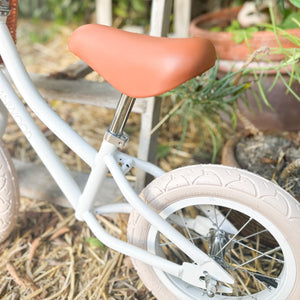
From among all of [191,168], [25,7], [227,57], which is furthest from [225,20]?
[25,7]

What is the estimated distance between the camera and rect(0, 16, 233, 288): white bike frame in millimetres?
698

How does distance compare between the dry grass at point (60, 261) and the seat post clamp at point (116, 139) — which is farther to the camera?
the dry grass at point (60, 261)

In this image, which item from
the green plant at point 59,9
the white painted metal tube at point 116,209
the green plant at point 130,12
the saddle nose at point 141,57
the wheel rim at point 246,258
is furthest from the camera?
the green plant at point 59,9

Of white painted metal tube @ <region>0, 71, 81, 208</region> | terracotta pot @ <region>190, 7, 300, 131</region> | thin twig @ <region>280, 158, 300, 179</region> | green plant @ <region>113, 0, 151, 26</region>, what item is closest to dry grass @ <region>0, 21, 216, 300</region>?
white painted metal tube @ <region>0, 71, 81, 208</region>

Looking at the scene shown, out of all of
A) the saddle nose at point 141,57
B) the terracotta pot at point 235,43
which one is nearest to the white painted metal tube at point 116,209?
the saddle nose at point 141,57

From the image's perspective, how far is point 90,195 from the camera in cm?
78

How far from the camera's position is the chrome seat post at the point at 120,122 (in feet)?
2.13

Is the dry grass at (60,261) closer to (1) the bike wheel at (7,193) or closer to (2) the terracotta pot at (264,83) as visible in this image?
(1) the bike wheel at (7,193)

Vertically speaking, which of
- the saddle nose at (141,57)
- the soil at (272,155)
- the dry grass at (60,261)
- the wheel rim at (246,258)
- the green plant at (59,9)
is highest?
the saddle nose at (141,57)

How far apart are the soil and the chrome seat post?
1.30 feet

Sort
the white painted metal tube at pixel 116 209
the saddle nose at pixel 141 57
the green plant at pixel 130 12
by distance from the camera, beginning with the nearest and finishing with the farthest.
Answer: the saddle nose at pixel 141 57, the white painted metal tube at pixel 116 209, the green plant at pixel 130 12

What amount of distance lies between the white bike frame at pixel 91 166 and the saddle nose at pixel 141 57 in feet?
0.52

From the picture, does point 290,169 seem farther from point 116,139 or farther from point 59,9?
point 59,9

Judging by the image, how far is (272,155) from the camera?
3.20ft
